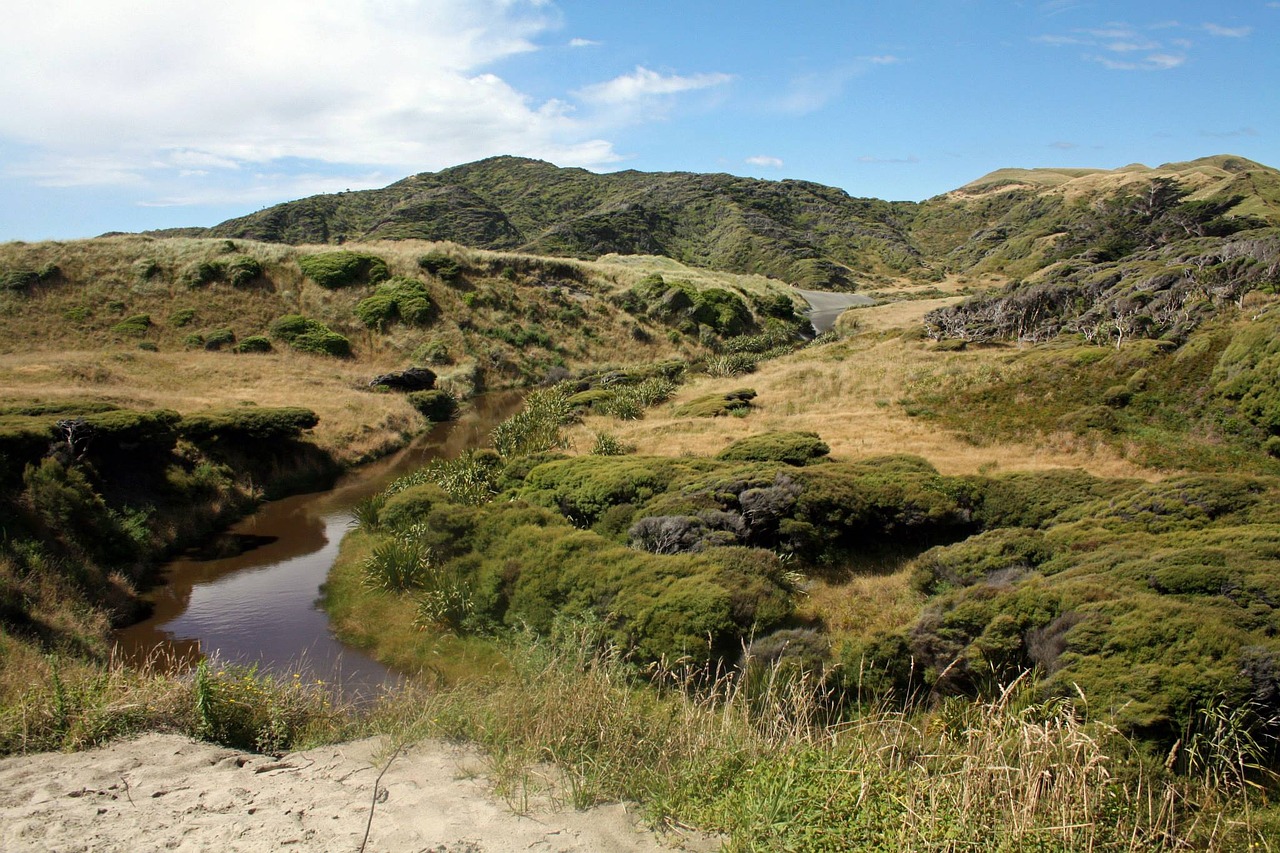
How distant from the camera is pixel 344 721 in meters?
6.35

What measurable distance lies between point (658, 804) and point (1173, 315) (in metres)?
27.4

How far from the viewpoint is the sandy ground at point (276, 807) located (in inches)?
166

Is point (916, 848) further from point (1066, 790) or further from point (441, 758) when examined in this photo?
point (441, 758)

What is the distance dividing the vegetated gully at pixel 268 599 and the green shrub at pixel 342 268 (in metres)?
23.1

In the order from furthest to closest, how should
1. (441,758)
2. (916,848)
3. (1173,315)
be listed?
Answer: (1173,315)
(441,758)
(916,848)

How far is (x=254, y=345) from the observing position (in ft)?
110

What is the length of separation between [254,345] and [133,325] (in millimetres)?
5201

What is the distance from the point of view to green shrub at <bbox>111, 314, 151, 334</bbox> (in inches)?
1282

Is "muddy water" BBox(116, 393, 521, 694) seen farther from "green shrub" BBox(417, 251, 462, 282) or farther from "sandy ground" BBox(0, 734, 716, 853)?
"green shrub" BBox(417, 251, 462, 282)

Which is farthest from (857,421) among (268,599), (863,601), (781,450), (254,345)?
(254,345)

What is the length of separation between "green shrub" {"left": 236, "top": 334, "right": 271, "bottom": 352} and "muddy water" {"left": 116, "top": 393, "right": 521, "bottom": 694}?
16.1 meters

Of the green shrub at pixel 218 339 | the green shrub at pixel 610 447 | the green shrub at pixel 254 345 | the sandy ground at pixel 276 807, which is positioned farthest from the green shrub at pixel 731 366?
the sandy ground at pixel 276 807

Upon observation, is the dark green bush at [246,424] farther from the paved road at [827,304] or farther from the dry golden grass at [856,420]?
the paved road at [827,304]

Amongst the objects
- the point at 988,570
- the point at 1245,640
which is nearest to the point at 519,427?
the point at 988,570
